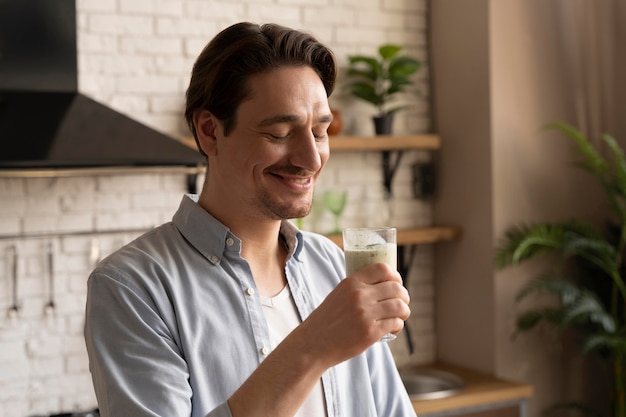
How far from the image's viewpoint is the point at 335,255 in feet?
7.12

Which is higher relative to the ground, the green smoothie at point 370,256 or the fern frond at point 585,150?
the fern frond at point 585,150

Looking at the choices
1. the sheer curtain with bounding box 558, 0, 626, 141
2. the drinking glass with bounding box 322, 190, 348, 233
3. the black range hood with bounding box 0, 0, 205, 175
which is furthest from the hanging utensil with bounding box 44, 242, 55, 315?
the sheer curtain with bounding box 558, 0, 626, 141

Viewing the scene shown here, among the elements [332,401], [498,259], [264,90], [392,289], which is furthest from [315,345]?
[498,259]

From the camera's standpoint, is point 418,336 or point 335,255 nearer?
point 335,255

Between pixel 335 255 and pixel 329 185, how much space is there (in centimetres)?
247

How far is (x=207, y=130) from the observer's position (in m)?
1.91

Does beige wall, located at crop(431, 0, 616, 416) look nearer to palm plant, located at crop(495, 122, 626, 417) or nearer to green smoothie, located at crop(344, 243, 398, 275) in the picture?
palm plant, located at crop(495, 122, 626, 417)

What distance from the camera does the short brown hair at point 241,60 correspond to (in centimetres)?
182

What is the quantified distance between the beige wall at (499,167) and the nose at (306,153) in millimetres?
2925

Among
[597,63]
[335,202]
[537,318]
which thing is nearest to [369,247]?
[335,202]

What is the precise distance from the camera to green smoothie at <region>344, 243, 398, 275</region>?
174 cm

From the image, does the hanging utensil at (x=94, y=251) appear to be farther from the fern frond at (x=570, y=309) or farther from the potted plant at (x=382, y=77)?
the fern frond at (x=570, y=309)

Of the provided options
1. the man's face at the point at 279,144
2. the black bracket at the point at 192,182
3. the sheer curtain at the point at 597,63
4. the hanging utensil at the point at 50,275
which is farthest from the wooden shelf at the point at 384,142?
the man's face at the point at 279,144

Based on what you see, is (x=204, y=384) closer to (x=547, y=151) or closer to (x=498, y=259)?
(x=498, y=259)
